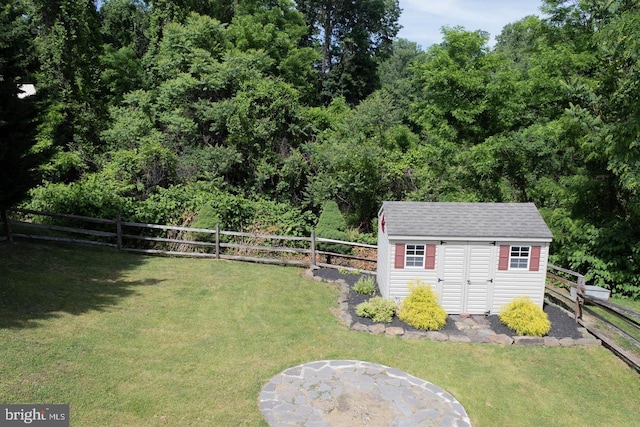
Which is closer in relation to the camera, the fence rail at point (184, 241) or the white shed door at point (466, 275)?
the white shed door at point (466, 275)

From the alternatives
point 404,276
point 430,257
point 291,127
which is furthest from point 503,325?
point 291,127

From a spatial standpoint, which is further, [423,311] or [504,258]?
[504,258]

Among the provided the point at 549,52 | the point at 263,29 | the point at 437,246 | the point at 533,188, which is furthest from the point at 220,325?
the point at 263,29

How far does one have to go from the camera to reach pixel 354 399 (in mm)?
7809

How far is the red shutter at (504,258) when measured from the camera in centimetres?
1152

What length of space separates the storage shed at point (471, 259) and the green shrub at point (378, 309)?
598mm

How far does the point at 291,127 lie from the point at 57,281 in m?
13.6

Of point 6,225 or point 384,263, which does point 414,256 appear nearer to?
point 384,263

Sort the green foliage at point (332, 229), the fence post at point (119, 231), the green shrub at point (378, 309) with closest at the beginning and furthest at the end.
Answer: the green shrub at point (378, 309) → the fence post at point (119, 231) → the green foliage at point (332, 229)

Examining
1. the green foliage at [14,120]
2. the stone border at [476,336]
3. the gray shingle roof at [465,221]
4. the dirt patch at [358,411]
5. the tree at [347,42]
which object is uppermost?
the tree at [347,42]

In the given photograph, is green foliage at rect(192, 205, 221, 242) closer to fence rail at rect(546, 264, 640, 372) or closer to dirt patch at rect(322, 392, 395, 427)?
dirt patch at rect(322, 392, 395, 427)

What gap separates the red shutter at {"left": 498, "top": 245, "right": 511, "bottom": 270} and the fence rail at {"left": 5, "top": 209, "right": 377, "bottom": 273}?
15.2 feet

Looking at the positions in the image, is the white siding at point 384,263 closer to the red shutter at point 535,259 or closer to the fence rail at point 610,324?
the red shutter at point 535,259

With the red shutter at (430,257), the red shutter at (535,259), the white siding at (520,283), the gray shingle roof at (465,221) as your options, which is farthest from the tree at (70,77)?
the red shutter at (535,259)
